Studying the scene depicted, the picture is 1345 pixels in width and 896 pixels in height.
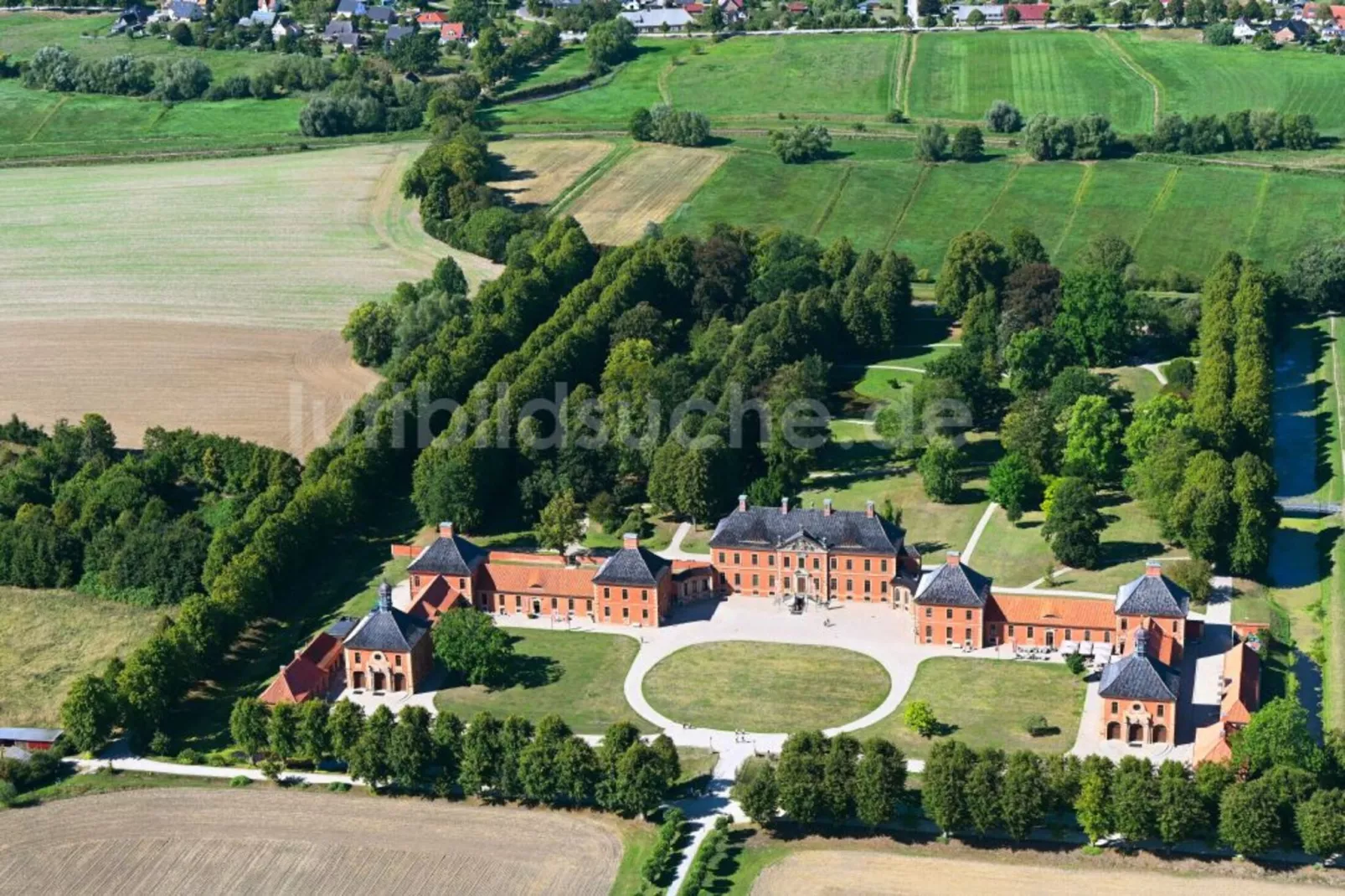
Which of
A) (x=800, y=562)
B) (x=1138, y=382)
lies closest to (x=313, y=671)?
(x=800, y=562)

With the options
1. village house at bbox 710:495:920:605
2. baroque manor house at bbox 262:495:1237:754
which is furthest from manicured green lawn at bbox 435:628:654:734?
village house at bbox 710:495:920:605

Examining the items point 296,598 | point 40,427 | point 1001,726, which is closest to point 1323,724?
point 1001,726

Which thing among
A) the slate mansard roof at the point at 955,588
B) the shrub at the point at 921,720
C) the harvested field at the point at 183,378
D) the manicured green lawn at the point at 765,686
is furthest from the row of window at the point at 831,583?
the harvested field at the point at 183,378

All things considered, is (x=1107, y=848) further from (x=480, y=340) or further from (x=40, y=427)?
(x=40, y=427)

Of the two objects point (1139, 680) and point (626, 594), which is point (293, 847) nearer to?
point (626, 594)

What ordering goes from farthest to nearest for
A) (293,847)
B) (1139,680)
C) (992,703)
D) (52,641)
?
(52,641), (992,703), (1139,680), (293,847)

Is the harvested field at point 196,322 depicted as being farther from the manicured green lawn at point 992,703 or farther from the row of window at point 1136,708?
the row of window at point 1136,708

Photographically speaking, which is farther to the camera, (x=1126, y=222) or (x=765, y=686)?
(x=1126, y=222)
